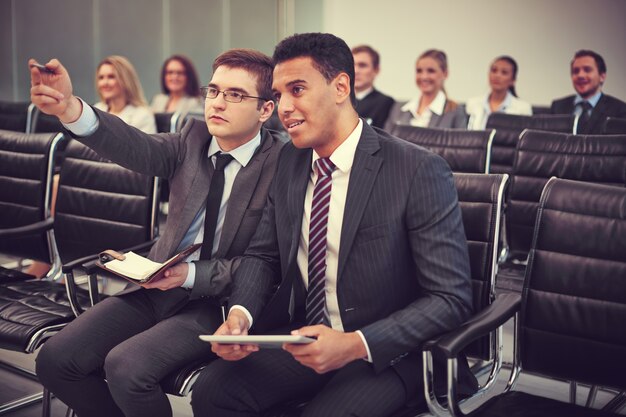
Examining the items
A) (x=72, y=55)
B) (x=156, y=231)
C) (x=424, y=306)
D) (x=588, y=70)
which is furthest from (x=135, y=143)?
(x=72, y=55)

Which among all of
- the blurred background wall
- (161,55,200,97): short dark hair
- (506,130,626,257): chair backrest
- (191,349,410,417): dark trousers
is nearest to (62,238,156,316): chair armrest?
(191,349,410,417): dark trousers

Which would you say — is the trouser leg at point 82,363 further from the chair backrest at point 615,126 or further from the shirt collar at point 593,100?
the shirt collar at point 593,100

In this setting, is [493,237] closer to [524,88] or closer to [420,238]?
[420,238]

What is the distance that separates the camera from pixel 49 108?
2152mm

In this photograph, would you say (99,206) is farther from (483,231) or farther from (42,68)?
(483,231)

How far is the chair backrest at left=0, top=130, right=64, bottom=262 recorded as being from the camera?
306 centimetres

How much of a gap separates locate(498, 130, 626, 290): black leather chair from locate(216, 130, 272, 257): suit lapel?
1278 millimetres

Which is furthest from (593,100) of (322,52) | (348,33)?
(322,52)

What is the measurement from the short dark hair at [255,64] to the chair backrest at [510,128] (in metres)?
2.13

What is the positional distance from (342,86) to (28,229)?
4.89 feet

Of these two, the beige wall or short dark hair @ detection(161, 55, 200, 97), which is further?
the beige wall

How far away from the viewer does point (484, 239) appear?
2.17 metres

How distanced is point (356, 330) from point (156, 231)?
1.20m

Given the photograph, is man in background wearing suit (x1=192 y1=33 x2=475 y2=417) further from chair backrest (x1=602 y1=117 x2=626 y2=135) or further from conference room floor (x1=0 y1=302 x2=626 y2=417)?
chair backrest (x1=602 y1=117 x2=626 y2=135)
